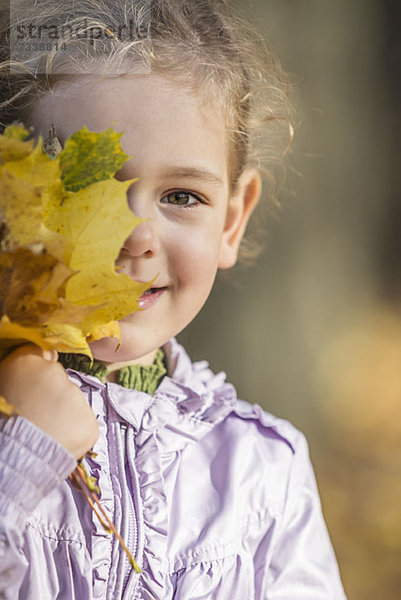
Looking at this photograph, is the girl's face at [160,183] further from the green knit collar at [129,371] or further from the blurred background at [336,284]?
the blurred background at [336,284]

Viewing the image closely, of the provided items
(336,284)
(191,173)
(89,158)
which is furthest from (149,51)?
(336,284)

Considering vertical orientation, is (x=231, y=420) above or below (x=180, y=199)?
below

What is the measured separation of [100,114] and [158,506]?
0.47 meters

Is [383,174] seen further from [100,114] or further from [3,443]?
[3,443]

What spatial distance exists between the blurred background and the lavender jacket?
1279mm

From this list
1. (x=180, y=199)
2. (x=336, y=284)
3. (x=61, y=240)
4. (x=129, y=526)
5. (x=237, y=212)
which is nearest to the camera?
(x=61, y=240)

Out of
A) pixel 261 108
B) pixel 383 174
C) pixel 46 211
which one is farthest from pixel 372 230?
pixel 46 211

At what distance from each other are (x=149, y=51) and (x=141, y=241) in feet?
0.85

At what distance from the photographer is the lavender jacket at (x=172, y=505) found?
67 cm

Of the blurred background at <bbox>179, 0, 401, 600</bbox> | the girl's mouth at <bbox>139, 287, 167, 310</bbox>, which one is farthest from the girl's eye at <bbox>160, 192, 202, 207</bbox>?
the blurred background at <bbox>179, 0, 401, 600</bbox>

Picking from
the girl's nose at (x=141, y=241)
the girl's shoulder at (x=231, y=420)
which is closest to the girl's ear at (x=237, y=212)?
the girl's shoulder at (x=231, y=420)

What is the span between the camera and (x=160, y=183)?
2.97ft

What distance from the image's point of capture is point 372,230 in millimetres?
2586

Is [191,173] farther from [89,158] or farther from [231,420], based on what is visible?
[231,420]
